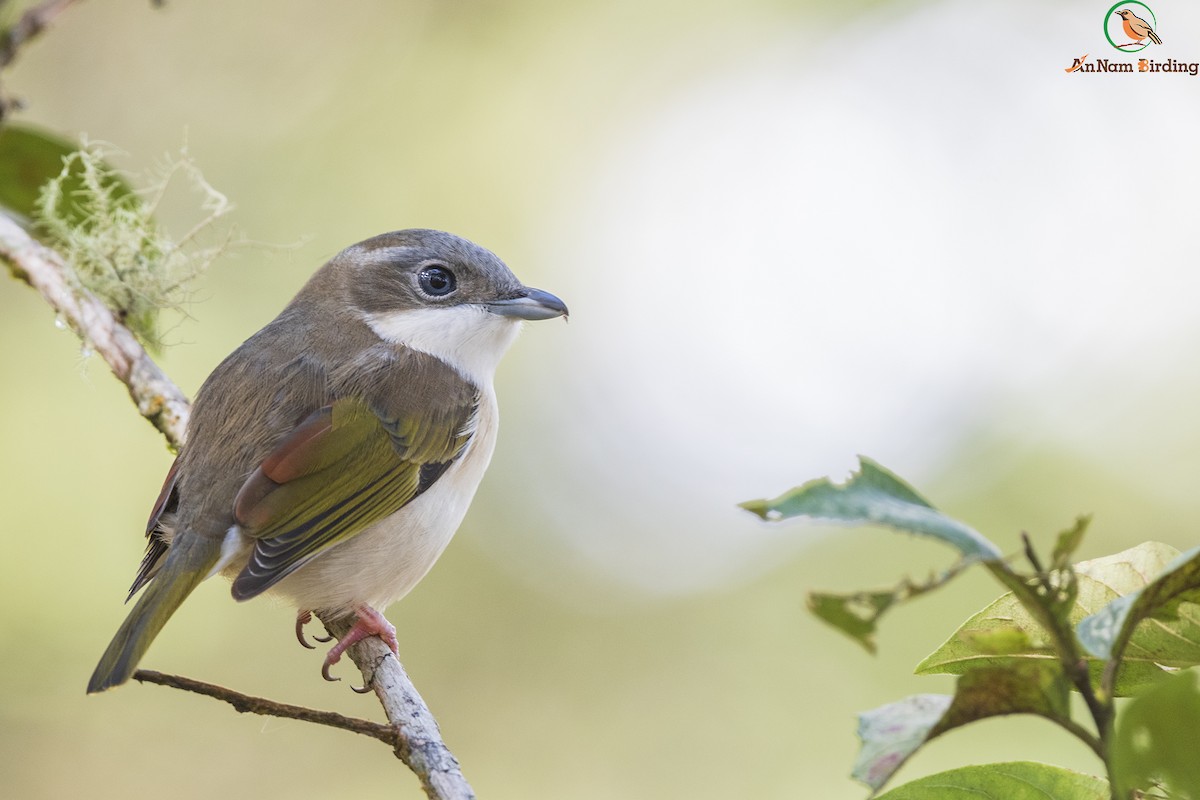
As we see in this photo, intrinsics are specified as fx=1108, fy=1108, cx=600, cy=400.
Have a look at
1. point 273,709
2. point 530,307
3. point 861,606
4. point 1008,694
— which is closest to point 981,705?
point 1008,694

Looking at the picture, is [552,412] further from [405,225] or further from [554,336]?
[405,225]

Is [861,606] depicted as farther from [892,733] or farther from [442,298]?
[442,298]

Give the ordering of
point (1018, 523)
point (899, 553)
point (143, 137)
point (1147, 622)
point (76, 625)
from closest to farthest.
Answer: point (1147, 622), point (76, 625), point (1018, 523), point (899, 553), point (143, 137)

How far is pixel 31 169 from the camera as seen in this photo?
3453mm

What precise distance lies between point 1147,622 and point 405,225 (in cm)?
772

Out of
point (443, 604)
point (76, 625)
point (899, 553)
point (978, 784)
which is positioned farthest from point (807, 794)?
point (978, 784)

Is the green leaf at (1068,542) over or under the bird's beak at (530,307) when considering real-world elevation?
over

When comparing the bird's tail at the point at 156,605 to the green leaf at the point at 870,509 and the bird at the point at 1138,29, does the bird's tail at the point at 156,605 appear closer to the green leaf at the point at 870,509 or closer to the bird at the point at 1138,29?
the green leaf at the point at 870,509

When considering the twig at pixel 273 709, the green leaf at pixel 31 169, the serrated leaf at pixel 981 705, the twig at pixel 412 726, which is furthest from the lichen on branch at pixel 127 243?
the serrated leaf at pixel 981 705

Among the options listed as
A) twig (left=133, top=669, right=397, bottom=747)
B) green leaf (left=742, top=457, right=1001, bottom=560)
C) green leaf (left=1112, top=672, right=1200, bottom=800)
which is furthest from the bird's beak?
green leaf (left=1112, top=672, right=1200, bottom=800)

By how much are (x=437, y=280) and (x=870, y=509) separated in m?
3.13

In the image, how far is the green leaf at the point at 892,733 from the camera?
117 cm

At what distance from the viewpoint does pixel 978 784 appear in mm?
1396

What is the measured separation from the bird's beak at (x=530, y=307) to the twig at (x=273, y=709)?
6.83ft
